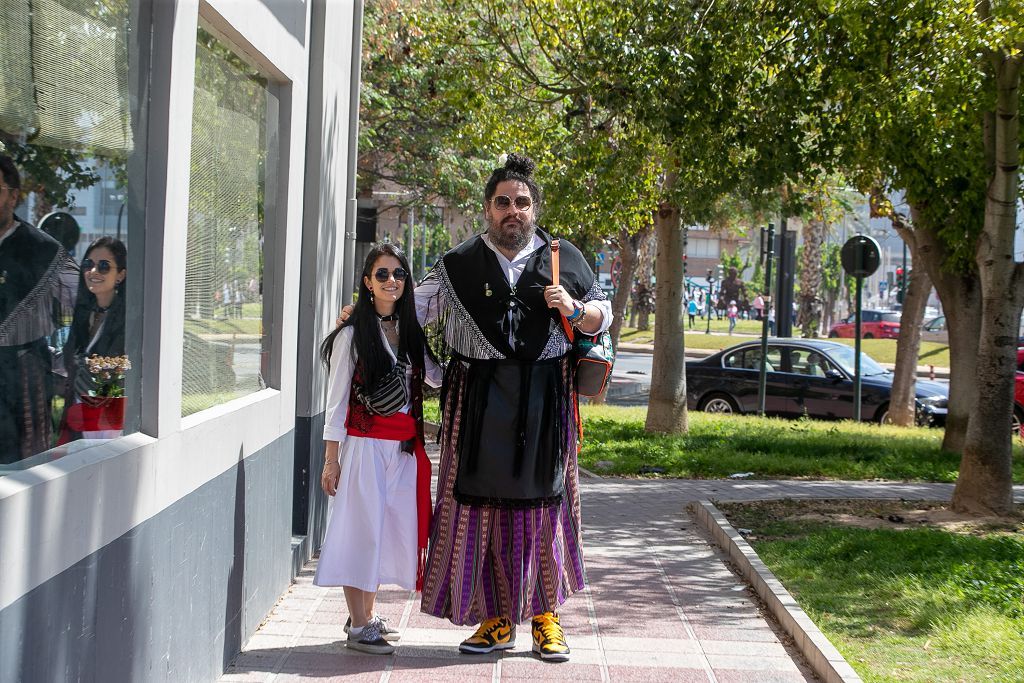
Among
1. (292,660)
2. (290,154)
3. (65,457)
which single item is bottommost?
(292,660)

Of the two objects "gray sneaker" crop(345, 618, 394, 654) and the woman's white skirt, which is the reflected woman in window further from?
"gray sneaker" crop(345, 618, 394, 654)

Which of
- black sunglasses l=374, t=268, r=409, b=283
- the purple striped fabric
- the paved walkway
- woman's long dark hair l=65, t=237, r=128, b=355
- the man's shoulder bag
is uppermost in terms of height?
black sunglasses l=374, t=268, r=409, b=283

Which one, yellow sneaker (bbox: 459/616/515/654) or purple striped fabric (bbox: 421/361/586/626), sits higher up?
purple striped fabric (bbox: 421/361/586/626)

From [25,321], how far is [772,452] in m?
11.0

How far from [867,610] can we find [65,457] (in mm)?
4472

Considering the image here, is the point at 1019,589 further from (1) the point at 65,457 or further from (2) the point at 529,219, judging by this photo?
(1) the point at 65,457

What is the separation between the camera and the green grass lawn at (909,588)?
17.7 feet

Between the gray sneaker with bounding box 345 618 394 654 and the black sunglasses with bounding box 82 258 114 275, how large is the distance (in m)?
2.49

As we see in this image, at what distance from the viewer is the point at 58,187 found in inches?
131

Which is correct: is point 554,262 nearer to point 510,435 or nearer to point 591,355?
point 591,355

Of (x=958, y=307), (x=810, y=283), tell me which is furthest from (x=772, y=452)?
(x=810, y=283)

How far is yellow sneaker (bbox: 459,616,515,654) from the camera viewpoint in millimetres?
5555

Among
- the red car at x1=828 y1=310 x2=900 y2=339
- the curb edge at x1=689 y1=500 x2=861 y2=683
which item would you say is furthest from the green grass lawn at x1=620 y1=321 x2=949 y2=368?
the curb edge at x1=689 y1=500 x2=861 y2=683

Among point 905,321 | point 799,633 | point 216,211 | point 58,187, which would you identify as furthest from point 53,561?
point 905,321
